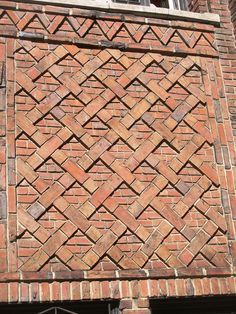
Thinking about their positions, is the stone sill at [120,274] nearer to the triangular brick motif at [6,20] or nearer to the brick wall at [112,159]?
the brick wall at [112,159]

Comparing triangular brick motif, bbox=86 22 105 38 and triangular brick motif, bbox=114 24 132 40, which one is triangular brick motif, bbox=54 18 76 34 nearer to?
triangular brick motif, bbox=86 22 105 38

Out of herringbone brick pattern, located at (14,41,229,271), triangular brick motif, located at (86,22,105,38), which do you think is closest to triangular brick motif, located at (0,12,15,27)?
herringbone brick pattern, located at (14,41,229,271)

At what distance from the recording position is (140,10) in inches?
232

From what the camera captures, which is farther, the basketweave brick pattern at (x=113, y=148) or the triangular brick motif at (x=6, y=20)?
the triangular brick motif at (x=6, y=20)

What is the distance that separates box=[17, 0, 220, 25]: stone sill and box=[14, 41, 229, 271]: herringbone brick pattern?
51 centimetres

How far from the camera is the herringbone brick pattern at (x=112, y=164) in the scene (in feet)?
15.8

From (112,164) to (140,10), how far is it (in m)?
1.85

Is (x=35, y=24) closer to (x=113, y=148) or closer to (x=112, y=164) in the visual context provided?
(x=113, y=148)

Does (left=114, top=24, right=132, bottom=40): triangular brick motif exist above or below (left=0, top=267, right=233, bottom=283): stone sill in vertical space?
above

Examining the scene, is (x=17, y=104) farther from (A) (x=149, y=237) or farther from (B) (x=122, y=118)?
(A) (x=149, y=237)

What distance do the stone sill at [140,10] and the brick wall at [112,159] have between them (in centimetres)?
8

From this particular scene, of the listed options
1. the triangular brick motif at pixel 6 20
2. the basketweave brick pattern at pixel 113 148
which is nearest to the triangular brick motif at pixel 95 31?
the basketweave brick pattern at pixel 113 148

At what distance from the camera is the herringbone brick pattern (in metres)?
4.80

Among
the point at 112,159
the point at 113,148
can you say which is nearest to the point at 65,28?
the point at 113,148
